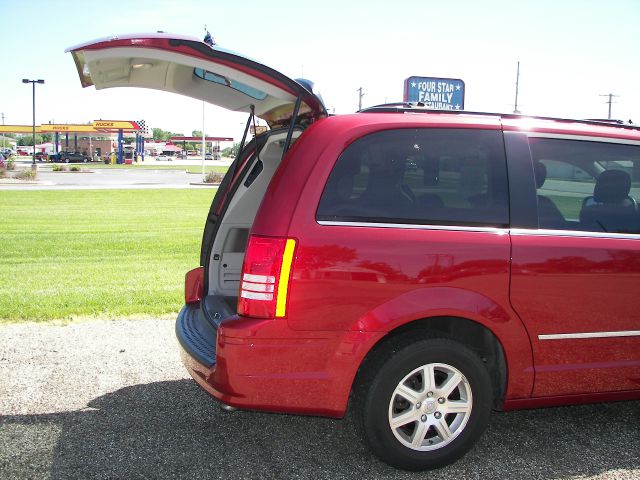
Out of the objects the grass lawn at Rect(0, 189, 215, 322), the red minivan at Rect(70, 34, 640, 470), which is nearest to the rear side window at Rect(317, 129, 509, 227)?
the red minivan at Rect(70, 34, 640, 470)

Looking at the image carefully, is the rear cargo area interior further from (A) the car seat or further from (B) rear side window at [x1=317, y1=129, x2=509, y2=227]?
(A) the car seat

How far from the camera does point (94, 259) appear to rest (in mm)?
Result: 9180

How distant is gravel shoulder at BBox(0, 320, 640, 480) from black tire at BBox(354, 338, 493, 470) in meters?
→ 0.14

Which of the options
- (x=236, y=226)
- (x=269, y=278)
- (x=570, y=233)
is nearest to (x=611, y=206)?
(x=570, y=233)

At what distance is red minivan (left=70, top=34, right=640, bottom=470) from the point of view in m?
3.01

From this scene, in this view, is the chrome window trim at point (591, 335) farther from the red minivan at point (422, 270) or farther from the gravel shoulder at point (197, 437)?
the gravel shoulder at point (197, 437)

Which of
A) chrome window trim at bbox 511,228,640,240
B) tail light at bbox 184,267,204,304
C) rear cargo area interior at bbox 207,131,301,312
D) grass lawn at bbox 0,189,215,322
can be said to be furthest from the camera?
grass lawn at bbox 0,189,215,322

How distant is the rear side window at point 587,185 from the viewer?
341 cm

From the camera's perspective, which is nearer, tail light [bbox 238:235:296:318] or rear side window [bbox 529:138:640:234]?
tail light [bbox 238:235:296:318]

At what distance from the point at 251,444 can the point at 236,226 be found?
151 cm

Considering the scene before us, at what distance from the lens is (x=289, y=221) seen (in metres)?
2.99

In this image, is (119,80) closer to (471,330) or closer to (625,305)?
(471,330)

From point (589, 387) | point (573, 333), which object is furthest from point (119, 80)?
point (589, 387)

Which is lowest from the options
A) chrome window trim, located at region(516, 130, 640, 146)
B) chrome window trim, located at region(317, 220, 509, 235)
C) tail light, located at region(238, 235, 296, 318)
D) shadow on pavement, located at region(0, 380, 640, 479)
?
shadow on pavement, located at region(0, 380, 640, 479)
